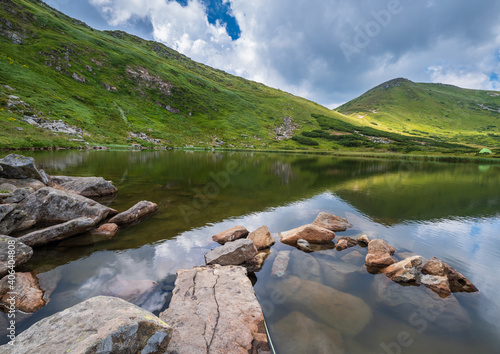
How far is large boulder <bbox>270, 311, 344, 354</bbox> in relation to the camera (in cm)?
649

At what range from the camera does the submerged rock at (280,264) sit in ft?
34.7

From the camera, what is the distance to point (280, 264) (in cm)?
1123

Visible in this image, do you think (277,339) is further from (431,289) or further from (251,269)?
(431,289)

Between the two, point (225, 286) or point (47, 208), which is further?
point (47, 208)

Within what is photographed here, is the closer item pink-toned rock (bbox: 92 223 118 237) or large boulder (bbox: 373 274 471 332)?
large boulder (bbox: 373 274 471 332)

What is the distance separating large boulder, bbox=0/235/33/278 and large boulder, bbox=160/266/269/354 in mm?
6878

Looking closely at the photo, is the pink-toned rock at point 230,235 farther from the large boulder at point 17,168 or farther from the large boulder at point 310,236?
the large boulder at point 17,168

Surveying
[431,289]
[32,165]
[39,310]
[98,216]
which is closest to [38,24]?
[32,165]

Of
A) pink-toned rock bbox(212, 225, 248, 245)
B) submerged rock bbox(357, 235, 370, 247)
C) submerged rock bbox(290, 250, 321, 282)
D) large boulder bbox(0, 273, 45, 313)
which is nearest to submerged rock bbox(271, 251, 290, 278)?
submerged rock bbox(290, 250, 321, 282)

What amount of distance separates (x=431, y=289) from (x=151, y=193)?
2431 cm

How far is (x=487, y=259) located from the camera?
13031 millimetres

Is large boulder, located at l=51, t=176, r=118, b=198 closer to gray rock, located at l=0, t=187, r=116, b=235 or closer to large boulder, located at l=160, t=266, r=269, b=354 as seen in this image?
gray rock, located at l=0, t=187, r=116, b=235

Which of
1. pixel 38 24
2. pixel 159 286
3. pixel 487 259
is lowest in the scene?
pixel 487 259

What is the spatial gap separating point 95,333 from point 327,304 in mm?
7878
